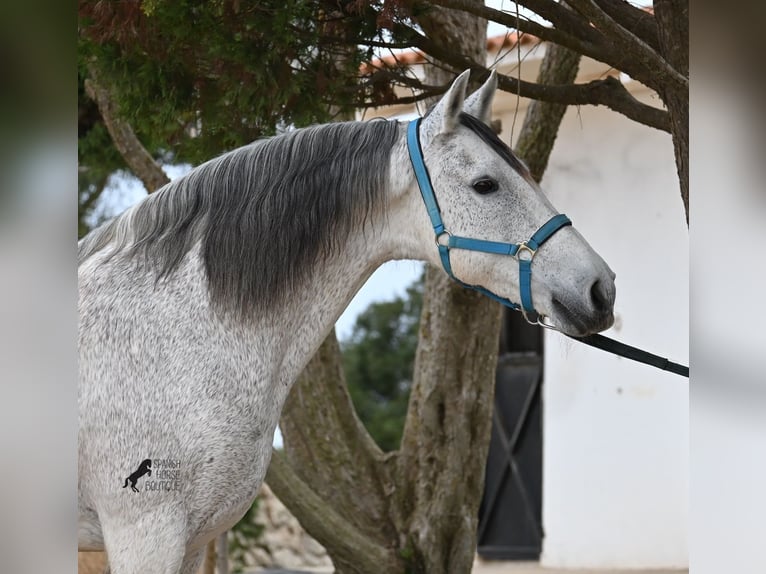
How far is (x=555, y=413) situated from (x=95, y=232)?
5.37 metres

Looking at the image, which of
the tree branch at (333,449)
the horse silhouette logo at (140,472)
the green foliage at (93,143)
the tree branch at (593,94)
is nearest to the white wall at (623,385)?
the tree branch at (333,449)

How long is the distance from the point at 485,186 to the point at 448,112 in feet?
0.63

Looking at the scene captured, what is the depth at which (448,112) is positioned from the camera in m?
2.28

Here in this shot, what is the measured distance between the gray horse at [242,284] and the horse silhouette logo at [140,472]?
10mm

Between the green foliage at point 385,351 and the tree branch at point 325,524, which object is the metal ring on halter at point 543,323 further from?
the green foliage at point 385,351

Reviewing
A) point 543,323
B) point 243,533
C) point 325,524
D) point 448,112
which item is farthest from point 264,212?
point 243,533

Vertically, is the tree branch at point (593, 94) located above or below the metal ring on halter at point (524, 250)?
above

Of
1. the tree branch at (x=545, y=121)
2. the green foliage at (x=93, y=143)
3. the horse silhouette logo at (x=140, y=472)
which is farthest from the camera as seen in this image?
the green foliage at (x=93, y=143)

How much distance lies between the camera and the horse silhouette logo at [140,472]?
210cm

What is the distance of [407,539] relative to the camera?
176 inches

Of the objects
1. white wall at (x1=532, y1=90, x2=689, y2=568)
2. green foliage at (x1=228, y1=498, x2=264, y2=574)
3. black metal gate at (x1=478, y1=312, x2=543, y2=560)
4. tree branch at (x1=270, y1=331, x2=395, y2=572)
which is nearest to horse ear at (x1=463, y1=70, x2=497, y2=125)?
tree branch at (x1=270, y1=331, x2=395, y2=572)

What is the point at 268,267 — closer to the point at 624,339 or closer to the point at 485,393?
the point at 485,393

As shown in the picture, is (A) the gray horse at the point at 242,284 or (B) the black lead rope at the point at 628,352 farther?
(B) the black lead rope at the point at 628,352

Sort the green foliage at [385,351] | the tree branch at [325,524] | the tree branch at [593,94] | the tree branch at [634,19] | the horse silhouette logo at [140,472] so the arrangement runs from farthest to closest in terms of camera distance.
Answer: the green foliage at [385,351], the tree branch at [325,524], the tree branch at [593,94], the tree branch at [634,19], the horse silhouette logo at [140,472]
